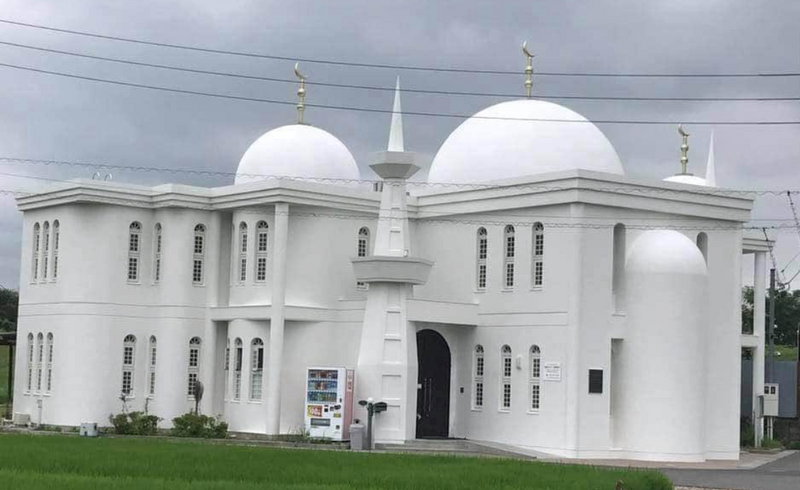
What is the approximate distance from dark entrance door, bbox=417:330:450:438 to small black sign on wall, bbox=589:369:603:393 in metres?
5.28

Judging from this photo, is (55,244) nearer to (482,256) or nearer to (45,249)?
(45,249)

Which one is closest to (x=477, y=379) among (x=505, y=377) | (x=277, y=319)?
(x=505, y=377)

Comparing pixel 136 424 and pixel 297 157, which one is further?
pixel 297 157

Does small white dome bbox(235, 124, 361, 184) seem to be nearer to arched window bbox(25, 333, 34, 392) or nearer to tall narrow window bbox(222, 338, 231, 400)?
tall narrow window bbox(222, 338, 231, 400)

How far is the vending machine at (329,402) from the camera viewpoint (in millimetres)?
40594

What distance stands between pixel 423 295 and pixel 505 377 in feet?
14.1

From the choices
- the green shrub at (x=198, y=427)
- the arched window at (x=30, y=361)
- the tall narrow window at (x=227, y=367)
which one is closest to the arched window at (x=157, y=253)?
the tall narrow window at (x=227, y=367)

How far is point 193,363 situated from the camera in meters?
45.1

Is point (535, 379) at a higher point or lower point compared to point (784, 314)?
lower

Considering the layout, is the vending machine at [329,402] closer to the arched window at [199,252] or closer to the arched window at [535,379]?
the arched window at [535,379]

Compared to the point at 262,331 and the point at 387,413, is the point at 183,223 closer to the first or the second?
the point at 262,331

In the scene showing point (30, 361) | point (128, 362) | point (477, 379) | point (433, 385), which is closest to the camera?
point (477, 379)

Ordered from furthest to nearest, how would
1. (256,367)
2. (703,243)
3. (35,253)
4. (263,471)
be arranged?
(35,253) < (256,367) < (703,243) < (263,471)

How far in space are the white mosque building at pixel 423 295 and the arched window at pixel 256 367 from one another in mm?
42
